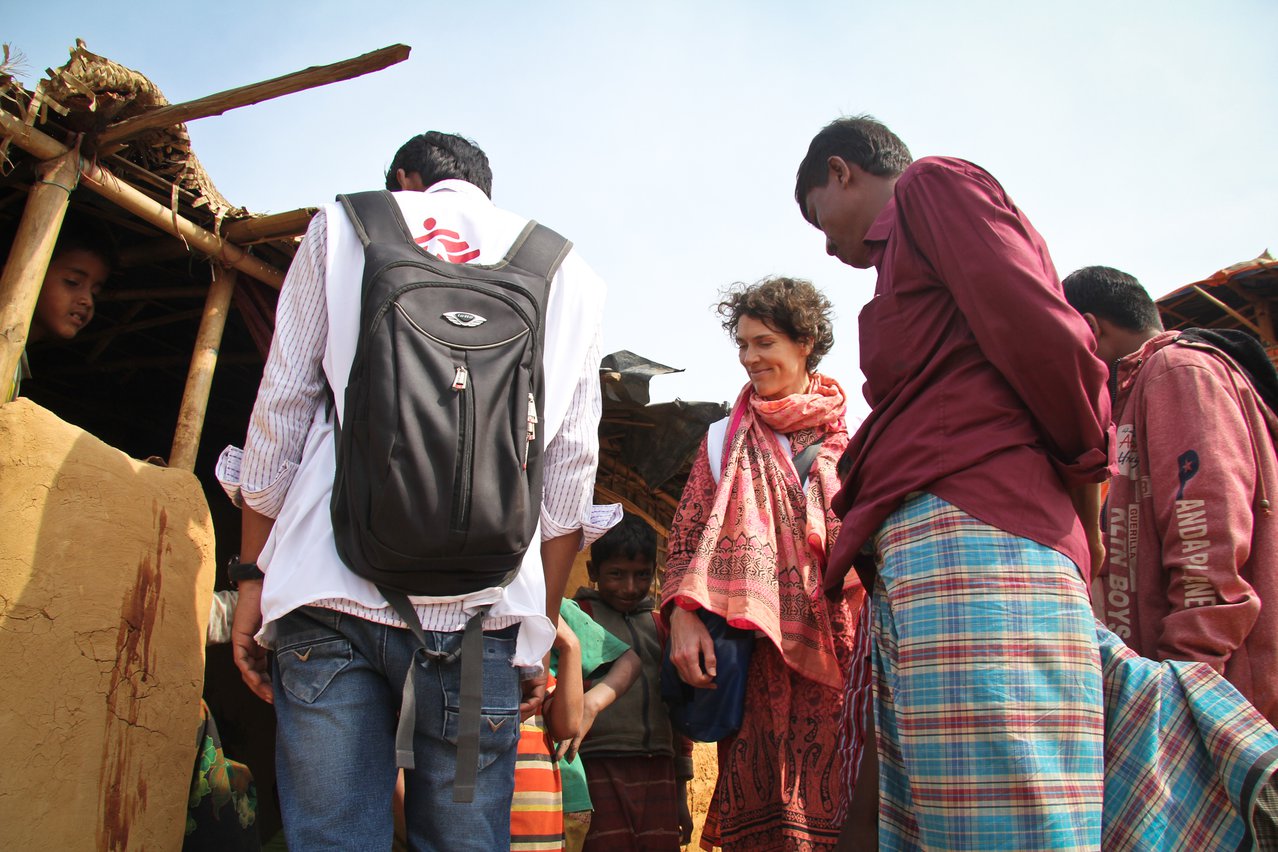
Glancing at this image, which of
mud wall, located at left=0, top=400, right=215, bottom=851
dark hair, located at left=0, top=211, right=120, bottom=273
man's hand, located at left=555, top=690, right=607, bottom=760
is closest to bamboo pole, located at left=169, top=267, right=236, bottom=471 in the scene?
dark hair, located at left=0, top=211, right=120, bottom=273

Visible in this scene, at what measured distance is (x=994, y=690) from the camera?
1.70 meters

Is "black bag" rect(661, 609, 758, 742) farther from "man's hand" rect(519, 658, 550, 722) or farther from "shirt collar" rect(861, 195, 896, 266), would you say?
"shirt collar" rect(861, 195, 896, 266)

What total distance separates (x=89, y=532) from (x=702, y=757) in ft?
14.9

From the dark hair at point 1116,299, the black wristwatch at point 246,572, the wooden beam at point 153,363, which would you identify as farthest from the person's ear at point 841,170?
the wooden beam at point 153,363

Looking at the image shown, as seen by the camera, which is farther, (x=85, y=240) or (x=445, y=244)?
(x=85, y=240)

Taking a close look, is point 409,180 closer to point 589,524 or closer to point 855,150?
point 589,524

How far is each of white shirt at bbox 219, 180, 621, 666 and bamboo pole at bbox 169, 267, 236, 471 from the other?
2.50 m

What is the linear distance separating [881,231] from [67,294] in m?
3.39

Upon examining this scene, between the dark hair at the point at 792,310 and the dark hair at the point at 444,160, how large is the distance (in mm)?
1302

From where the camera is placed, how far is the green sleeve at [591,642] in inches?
127

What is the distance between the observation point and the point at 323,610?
1622 mm

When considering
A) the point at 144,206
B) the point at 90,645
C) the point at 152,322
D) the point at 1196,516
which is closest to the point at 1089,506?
the point at 1196,516

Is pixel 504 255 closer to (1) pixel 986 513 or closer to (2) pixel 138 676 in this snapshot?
(1) pixel 986 513

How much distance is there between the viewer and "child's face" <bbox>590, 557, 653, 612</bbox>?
3627 mm
